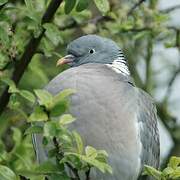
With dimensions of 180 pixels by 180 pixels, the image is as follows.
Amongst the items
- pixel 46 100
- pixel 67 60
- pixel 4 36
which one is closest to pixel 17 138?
pixel 67 60

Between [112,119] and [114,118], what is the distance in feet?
0.04

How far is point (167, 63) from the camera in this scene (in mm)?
6977

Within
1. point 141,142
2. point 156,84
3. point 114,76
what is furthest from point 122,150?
point 156,84

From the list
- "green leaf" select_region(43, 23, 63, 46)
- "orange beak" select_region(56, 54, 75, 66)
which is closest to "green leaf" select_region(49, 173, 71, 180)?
"green leaf" select_region(43, 23, 63, 46)

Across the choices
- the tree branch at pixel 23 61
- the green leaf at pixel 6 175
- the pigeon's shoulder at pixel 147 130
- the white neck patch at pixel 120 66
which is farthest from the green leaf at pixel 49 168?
the white neck patch at pixel 120 66

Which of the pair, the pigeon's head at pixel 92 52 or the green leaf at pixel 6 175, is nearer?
the green leaf at pixel 6 175

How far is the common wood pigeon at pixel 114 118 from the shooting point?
14.1 feet

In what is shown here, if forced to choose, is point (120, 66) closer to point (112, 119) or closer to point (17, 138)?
point (112, 119)

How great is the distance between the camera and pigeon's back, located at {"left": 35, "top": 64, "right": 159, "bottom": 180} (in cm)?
429

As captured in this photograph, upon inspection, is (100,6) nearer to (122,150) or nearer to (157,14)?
(122,150)

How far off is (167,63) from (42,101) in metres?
3.81

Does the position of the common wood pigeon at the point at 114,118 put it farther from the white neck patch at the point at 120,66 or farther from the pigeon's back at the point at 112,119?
the white neck patch at the point at 120,66

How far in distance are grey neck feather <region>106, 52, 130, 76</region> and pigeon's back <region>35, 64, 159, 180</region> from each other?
10.6 inches

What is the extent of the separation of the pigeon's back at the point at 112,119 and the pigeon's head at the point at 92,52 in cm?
45
